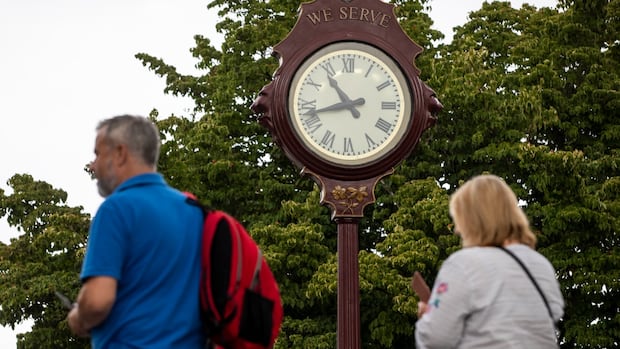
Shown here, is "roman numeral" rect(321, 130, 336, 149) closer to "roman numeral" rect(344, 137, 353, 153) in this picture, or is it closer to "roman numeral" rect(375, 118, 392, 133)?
"roman numeral" rect(344, 137, 353, 153)

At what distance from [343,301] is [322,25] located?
2.18 meters

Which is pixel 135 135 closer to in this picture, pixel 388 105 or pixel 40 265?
pixel 388 105

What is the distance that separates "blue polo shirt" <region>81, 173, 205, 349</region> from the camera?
4.05 m

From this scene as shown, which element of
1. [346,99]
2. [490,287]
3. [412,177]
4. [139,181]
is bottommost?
[490,287]

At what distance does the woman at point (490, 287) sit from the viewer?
4.13 meters

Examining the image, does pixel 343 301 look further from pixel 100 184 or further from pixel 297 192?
pixel 297 192

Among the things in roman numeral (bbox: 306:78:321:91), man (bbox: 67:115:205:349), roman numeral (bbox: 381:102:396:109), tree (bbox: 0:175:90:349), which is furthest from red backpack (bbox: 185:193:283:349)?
tree (bbox: 0:175:90:349)

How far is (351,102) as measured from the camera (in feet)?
32.7

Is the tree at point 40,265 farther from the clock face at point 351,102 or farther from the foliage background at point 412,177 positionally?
the clock face at point 351,102

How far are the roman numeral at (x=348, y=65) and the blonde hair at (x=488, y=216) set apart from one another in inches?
225

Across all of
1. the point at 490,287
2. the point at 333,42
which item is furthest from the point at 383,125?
the point at 490,287

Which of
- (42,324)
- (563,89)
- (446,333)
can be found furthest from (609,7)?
(446,333)

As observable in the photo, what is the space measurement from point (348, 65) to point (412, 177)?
1501 cm

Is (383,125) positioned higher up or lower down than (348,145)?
higher up
